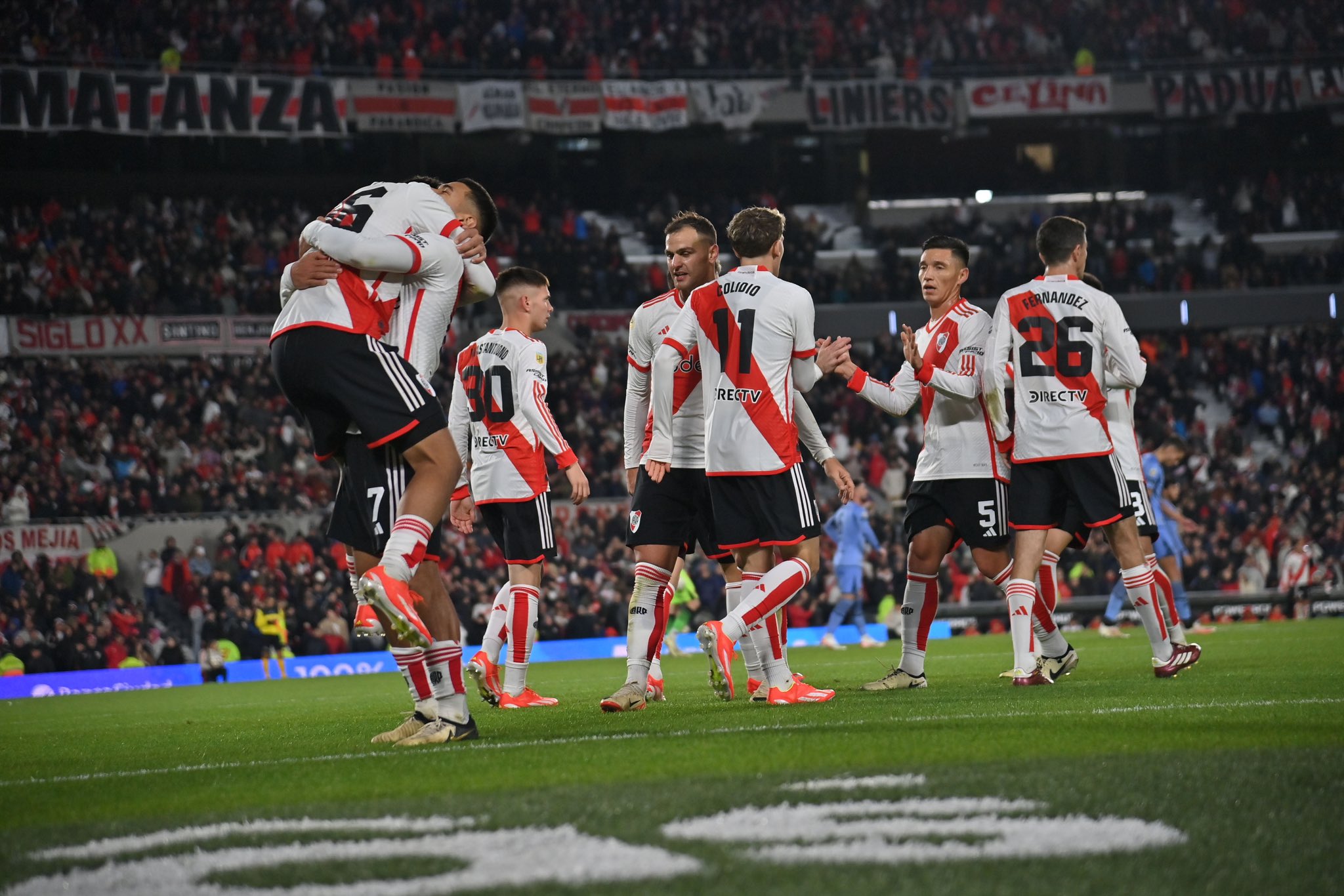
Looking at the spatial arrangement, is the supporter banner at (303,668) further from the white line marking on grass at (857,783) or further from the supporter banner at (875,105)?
the supporter banner at (875,105)

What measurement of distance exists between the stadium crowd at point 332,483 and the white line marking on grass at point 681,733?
14.4 m

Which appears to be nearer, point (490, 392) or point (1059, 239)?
point (1059, 239)

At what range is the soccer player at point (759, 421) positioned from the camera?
274 inches

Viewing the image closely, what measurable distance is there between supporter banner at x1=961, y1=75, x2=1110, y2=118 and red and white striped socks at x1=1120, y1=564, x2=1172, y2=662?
2737cm

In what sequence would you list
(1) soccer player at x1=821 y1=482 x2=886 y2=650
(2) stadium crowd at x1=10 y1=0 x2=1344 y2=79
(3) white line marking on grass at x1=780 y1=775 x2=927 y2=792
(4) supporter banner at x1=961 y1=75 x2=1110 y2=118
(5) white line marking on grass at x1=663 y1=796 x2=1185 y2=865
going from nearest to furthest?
(5) white line marking on grass at x1=663 y1=796 x2=1185 y2=865
(3) white line marking on grass at x1=780 y1=775 x2=927 y2=792
(1) soccer player at x1=821 y1=482 x2=886 y2=650
(2) stadium crowd at x1=10 y1=0 x2=1344 y2=79
(4) supporter banner at x1=961 y1=75 x2=1110 y2=118

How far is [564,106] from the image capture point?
31.4 m

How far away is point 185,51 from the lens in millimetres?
30062

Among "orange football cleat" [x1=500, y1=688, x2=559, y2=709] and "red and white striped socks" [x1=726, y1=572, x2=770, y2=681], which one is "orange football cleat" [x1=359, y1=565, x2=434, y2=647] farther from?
"orange football cleat" [x1=500, y1=688, x2=559, y2=709]

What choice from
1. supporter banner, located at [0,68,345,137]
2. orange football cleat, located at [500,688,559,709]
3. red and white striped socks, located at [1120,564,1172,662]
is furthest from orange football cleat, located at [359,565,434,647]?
supporter banner, located at [0,68,345,137]

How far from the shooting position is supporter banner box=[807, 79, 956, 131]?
33125 mm

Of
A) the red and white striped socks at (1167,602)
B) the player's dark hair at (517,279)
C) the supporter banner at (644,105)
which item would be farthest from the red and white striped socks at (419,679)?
the supporter banner at (644,105)

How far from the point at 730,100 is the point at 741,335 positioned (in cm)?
2687

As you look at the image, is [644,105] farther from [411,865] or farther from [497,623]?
[411,865]

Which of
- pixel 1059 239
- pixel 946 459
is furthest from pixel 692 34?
pixel 946 459
